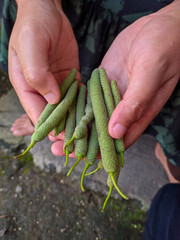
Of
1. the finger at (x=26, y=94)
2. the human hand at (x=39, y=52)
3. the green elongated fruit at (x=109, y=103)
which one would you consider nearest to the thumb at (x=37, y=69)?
the human hand at (x=39, y=52)

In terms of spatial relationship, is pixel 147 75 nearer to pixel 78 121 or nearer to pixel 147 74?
pixel 147 74

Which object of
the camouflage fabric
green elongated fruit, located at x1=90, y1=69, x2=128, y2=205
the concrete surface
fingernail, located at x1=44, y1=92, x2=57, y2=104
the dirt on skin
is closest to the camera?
green elongated fruit, located at x1=90, y1=69, x2=128, y2=205

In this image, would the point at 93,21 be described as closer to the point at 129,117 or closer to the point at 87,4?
the point at 87,4

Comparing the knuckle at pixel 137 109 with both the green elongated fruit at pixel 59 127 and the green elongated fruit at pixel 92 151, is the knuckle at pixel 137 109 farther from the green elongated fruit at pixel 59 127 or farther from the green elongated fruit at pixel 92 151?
the green elongated fruit at pixel 59 127

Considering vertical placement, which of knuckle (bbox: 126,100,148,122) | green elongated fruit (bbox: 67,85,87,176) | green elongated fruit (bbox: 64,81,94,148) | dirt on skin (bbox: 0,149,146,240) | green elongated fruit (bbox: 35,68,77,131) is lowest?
dirt on skin (bbox: 0,149,146,240)

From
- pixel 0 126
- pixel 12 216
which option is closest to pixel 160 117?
pixel 12 216

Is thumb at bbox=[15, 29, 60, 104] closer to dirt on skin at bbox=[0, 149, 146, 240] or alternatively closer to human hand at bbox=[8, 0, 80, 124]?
human hand at bbox=[8, 0, 80, 124]

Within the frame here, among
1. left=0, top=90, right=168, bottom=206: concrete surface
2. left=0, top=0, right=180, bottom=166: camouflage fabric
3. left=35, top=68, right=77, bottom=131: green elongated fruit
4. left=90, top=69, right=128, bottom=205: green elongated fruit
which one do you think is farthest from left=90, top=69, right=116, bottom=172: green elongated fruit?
left=0, top=90, right=168, bottom=206: concrete surface
